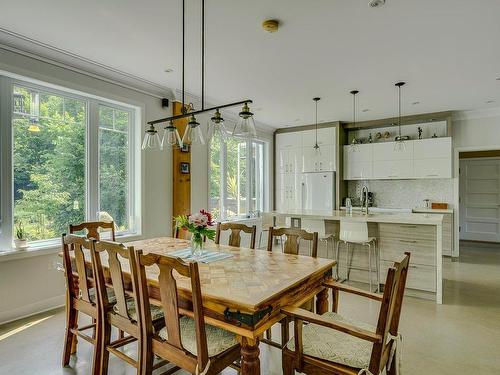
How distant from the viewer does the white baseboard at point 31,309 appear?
9.69 ft

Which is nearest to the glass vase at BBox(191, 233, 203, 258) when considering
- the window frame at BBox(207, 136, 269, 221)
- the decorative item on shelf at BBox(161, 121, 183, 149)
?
the decorative item on shelf at BBox(161, 121, 183, 149)

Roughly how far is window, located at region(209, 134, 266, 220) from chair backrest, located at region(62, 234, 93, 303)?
3.15m

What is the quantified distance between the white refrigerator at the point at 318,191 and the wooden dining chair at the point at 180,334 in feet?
16.7

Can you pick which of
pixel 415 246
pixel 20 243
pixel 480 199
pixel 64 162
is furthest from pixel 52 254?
pixel 480 199

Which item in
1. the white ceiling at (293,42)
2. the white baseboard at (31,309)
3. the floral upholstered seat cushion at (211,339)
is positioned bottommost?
the white baseboard at (31,309)

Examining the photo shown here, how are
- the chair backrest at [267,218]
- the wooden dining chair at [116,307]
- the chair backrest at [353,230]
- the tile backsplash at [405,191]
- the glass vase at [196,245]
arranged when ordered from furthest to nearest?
1. the tile backsplash at [405,191]
2. the chair backrest at [267,218]
3. the chair backrest at [353,230]
4. the glass vase at [196,245]
5. the wooden dining chair at [116,307]

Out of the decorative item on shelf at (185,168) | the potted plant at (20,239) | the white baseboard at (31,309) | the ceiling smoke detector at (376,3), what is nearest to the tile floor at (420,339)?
the white baseboard at (31,309)

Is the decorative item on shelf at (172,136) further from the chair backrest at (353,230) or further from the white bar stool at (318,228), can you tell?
the chair backrest at (353,230)

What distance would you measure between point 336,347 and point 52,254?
3.13 meters

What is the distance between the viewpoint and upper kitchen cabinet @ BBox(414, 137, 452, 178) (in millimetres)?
5637

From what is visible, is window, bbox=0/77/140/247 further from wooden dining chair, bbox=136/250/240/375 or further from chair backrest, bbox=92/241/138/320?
wooden dining chair, bbox=136/250/240/375

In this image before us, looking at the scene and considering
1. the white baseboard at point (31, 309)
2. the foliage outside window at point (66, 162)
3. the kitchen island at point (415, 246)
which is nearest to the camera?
the white baseboard at point (31, 309)

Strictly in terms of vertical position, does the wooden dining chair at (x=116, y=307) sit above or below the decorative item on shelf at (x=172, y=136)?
below

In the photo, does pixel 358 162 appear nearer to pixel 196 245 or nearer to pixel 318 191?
pixel 318 191
